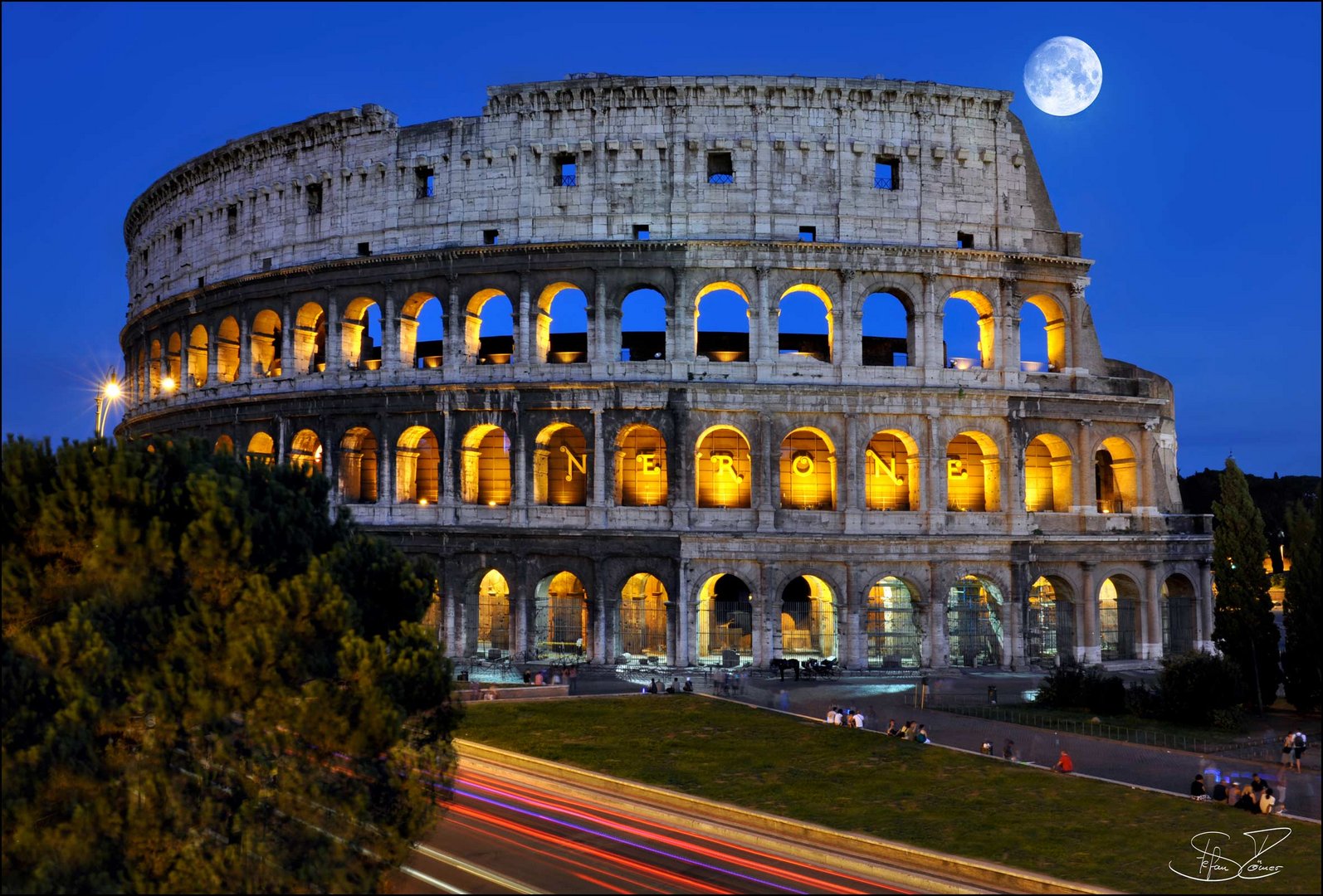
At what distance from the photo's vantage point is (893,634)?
31.8 metres

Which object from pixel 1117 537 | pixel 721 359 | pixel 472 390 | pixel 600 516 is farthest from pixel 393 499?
pixel 1117 537

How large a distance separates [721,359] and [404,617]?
1971cm

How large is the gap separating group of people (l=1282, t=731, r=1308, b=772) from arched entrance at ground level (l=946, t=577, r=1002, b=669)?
35.6 ft

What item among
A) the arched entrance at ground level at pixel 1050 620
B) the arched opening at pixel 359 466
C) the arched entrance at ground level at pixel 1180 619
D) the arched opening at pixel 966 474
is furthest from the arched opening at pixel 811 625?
the arched opening at pixel 359 466

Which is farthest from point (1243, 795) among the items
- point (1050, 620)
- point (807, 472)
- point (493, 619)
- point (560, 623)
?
point (493, 619)

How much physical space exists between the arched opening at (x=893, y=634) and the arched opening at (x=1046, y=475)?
581 cm

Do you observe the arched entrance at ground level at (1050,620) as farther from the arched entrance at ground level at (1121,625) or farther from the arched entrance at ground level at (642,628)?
the arched entrance at ground level at (642,628)

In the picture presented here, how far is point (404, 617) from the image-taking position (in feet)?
49.6

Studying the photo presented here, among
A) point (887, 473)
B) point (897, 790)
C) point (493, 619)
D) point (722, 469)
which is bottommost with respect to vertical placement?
point (897, 790)

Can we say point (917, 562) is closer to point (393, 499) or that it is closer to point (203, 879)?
point (393, 499)

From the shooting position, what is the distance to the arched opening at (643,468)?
3338 cm

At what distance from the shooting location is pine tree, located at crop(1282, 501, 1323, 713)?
23547 mm

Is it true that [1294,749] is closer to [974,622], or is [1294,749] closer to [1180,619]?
[974,622]
